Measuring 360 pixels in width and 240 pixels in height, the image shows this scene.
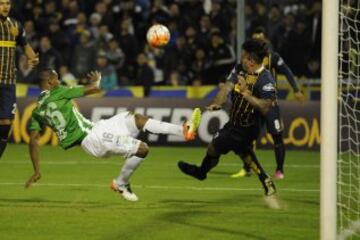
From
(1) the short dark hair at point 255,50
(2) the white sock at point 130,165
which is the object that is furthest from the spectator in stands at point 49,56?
(1) the short dark hair at point 255,50

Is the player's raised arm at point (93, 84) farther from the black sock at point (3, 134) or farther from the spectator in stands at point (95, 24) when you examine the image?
the spectator in stands at point (95, 24)

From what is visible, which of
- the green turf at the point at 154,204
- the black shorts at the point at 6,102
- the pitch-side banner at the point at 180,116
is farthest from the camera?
the pitch-side banner at the point at 180,116

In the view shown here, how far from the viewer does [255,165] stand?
36.1 ft

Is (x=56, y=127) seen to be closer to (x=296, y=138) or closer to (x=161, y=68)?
(x=296, y=138)

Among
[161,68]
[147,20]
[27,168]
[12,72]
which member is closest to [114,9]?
[147,20]

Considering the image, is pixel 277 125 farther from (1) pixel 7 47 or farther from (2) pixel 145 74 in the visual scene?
(2) pixel 145 74

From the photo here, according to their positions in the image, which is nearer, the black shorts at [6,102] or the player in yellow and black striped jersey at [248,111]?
the player in yellow and black striped jersey at [248,111]

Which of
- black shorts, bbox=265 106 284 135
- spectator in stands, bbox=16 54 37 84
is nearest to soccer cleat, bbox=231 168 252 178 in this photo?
black shorts, bbox=265 106 284 135

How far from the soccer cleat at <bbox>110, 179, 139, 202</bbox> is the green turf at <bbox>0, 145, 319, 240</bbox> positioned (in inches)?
3.7

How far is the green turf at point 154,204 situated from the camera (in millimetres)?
9180

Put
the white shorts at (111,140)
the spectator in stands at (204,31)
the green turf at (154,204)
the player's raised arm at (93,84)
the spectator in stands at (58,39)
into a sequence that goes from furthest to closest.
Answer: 1. the spectator in stands at (58,39)
2. the spectator in stands at (204,31)
3. the white shorts at (111,140)
4. the player's raised arm at (93,84)
5. the green turf at (154,204)

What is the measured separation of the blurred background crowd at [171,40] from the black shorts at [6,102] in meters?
9.04

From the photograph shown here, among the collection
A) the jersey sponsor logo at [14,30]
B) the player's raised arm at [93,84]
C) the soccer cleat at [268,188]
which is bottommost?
the soccer cleat at [268,188]

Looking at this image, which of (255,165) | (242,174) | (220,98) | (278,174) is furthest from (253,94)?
(242,174)
